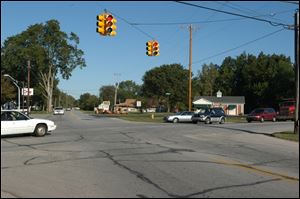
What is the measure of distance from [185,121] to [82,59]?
63070 millimetres

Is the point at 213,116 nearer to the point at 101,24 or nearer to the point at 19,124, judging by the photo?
the point at 101,24

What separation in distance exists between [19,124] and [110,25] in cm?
666

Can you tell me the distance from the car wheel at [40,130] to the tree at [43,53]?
75337mm

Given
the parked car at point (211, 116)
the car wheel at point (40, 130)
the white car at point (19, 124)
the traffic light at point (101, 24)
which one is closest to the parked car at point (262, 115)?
the parked car at point (211, 116)

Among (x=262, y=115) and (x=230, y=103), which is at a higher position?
(x=230, y=103)

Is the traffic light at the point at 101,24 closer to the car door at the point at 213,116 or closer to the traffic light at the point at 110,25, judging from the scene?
the traffic light at the point at 110,25

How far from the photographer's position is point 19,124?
24250 mm

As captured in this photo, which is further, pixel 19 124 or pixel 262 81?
pixel 262 81

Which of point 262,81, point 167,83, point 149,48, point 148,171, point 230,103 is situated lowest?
point 148,171

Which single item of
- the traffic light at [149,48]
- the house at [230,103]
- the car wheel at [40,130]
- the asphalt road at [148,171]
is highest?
the traffic light at [149,48]

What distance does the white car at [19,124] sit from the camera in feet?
77.9

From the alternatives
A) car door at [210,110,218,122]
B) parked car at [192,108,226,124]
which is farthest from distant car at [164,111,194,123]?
car door at [210,110,218,122]

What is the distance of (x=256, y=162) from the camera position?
14.6m

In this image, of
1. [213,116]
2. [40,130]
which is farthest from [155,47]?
[213,116]
